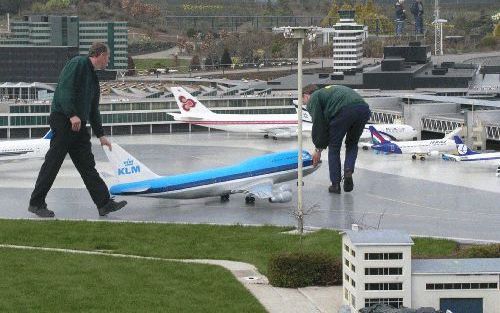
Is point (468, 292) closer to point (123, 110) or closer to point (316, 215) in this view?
point (316, 215)

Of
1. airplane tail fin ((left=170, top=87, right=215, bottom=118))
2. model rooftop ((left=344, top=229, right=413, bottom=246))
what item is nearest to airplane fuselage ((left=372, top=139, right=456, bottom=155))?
airplane tail fin ((left=170, top=87, right=215, bottom=118))

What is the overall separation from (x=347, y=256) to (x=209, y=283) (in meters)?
5.62

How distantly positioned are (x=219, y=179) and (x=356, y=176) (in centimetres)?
1647

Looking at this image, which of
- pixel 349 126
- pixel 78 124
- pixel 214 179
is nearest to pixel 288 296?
pixel 78 124

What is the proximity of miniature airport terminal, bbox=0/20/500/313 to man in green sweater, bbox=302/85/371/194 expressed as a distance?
4.09 metres

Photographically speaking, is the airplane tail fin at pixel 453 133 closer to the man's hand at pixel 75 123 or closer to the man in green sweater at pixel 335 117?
the man in green sweater at pixel 335 117

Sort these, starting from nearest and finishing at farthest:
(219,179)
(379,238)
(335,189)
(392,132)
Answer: (379,238), (219,179), (335,189), (392,132)

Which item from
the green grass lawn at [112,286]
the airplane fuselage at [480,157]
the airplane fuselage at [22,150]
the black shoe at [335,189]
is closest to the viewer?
the green grass lawn at [112,286]

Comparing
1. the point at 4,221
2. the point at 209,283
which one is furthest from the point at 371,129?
the point at 209,283

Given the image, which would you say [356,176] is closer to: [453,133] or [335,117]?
[453,133]

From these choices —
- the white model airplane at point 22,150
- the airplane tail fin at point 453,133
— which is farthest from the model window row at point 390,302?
the airplane tail fin at point 453,133

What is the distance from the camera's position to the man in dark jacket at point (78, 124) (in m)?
60.5

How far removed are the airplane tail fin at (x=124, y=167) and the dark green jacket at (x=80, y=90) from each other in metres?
13.0

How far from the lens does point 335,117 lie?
68.1m
